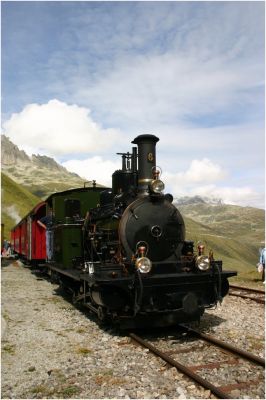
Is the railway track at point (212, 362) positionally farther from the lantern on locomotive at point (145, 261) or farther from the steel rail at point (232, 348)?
the lantern on locomotive at point (145, 261)

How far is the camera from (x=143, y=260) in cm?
755

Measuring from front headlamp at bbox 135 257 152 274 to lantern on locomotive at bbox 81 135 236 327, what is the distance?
0.02 metres

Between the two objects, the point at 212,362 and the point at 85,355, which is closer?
the point at 212,362

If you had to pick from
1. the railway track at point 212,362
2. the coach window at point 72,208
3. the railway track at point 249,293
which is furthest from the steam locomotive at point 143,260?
the railway track at point 249,293

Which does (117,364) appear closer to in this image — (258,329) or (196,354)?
(196,354)

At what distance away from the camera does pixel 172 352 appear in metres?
6.71

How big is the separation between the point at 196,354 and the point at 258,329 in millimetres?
2150

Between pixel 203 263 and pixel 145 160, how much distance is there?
2478mm

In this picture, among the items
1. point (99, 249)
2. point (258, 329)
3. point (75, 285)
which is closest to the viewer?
point (258, 329)

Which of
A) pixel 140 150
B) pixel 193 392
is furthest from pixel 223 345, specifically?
pixel 140 150

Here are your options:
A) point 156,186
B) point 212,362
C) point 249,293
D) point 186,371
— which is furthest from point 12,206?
point 186,371

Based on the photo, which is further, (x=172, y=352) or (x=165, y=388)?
(x=172, y=352)

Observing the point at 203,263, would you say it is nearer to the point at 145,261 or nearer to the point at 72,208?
the point at 145,261

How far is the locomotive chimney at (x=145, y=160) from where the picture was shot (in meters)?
8.74
